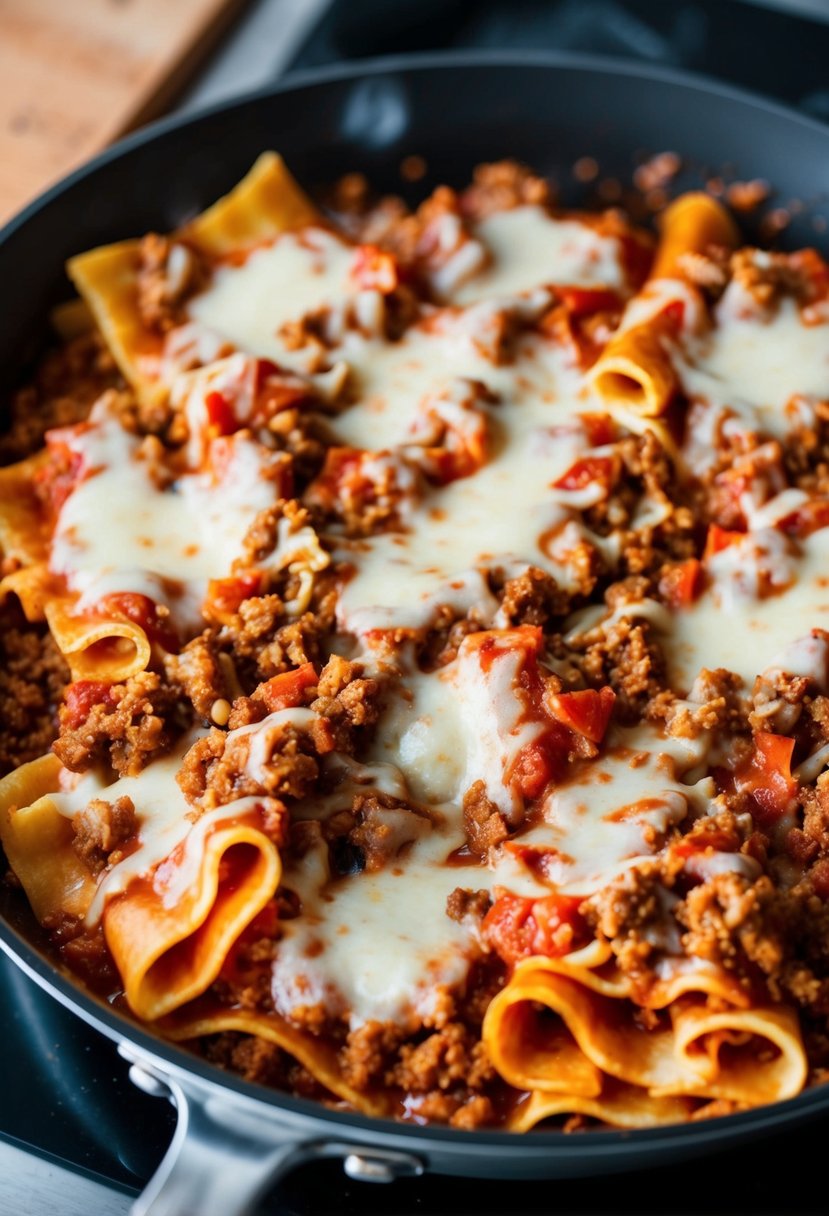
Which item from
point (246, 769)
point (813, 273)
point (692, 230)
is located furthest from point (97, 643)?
point (813, 273)

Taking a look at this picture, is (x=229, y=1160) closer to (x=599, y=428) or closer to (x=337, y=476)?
(x=337, y=476)

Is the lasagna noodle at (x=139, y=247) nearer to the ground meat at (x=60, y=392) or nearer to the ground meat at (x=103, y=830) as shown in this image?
the ground meat at (x=60, y=392)

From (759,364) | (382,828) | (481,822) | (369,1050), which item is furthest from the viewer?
(759,364)

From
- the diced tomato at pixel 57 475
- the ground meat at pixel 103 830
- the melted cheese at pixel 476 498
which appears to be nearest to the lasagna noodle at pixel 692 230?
the melted cheese at pixel 476 498

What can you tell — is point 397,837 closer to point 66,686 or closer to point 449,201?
point 66,686

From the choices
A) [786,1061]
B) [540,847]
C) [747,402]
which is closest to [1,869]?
[540,847]

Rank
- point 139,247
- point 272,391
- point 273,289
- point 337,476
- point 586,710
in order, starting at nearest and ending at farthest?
1. point 586,710
2. point 337,476
3. point 272,391
4. point 273,289
5. point 139,247
